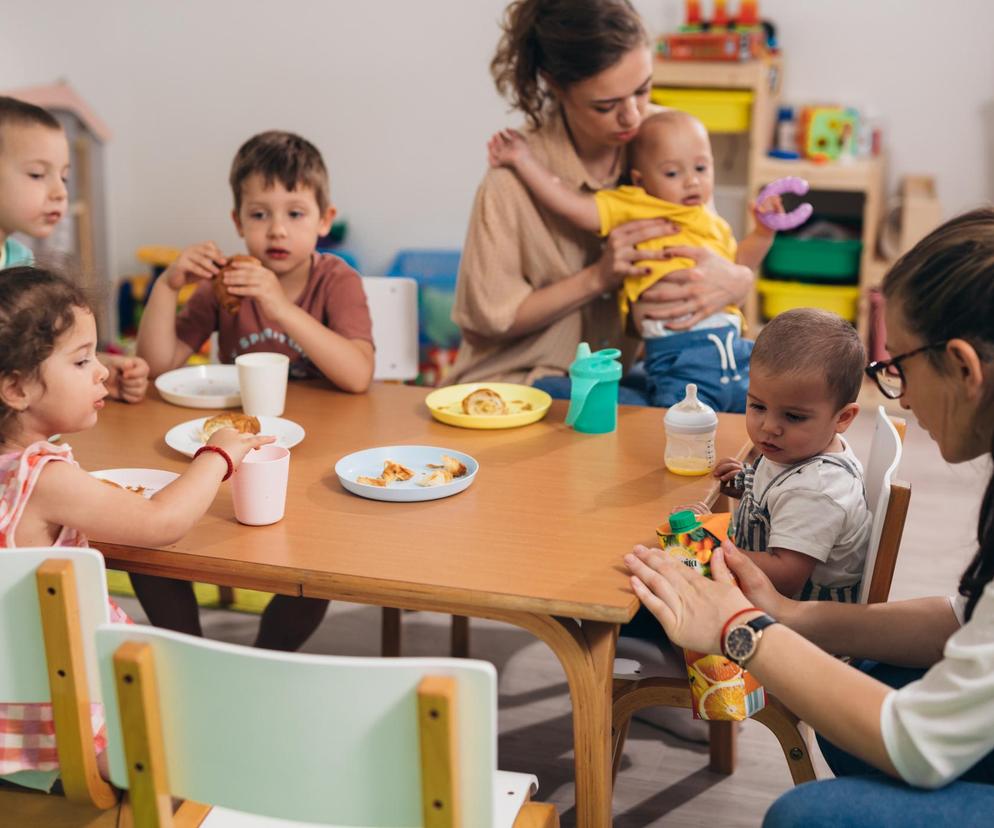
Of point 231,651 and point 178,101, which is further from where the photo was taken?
point 178,101

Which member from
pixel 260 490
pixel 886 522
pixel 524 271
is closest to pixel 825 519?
pixel 886 522

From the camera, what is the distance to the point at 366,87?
4.80m

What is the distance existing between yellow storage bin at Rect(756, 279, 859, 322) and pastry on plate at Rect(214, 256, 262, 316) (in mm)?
2582

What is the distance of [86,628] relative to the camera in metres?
1.28

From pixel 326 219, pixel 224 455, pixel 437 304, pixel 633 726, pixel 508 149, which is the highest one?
pixel 508 149

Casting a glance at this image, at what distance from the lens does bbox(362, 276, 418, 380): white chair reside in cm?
260

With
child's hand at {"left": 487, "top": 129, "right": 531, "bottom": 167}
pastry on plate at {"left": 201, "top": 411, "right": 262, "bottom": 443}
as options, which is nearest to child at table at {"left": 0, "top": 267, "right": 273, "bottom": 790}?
pastry on plate at {"left": 201, "top": 411, "right": 262, "bottom": 443}

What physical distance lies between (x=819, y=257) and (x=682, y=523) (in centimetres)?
311

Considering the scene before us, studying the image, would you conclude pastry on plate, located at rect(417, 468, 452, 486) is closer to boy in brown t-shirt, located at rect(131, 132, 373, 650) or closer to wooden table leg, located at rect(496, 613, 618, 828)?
wooden table leg, located at rect(496, 613, 618, 828)

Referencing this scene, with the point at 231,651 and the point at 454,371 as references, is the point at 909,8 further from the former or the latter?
the point at 231,651

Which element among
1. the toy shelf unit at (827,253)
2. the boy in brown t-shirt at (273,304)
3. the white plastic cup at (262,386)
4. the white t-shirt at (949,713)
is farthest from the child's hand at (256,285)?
the toy shelf unit at (827,253)

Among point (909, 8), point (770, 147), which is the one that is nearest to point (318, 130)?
point (770, 147)

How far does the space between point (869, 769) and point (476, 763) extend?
0.68 metres

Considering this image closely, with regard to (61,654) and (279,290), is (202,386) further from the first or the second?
(61,654)
